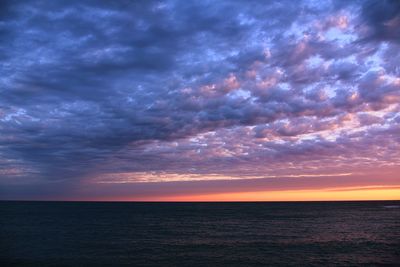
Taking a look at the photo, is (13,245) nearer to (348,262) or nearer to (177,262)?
(177,262)

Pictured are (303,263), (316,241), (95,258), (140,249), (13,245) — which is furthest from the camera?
(316,241)

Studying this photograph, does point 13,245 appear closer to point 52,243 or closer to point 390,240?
point 52,243

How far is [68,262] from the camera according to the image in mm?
41312

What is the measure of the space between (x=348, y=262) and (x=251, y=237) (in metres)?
23.3

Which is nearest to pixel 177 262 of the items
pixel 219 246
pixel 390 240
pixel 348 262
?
pixel 219 246

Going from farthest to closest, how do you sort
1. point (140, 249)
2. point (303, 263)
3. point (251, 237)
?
point (251, 237)
point (140, 249)
point (303, 263)

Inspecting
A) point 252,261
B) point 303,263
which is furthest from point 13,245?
point 303,263

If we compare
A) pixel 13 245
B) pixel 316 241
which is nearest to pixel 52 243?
pixel 13 245

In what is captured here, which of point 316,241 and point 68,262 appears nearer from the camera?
point 68,262

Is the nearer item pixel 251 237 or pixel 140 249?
pixel 140 249

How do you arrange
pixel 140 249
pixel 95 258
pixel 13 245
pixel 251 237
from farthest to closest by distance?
→ 1. pixel 251 237
2. pixel 13 245
3. pixel 140 249
4. pixel 95 258

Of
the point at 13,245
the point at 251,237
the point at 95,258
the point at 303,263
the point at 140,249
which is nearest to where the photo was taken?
the point at 303,263

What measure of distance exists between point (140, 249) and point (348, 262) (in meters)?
27.1

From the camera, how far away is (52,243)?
183 ft
